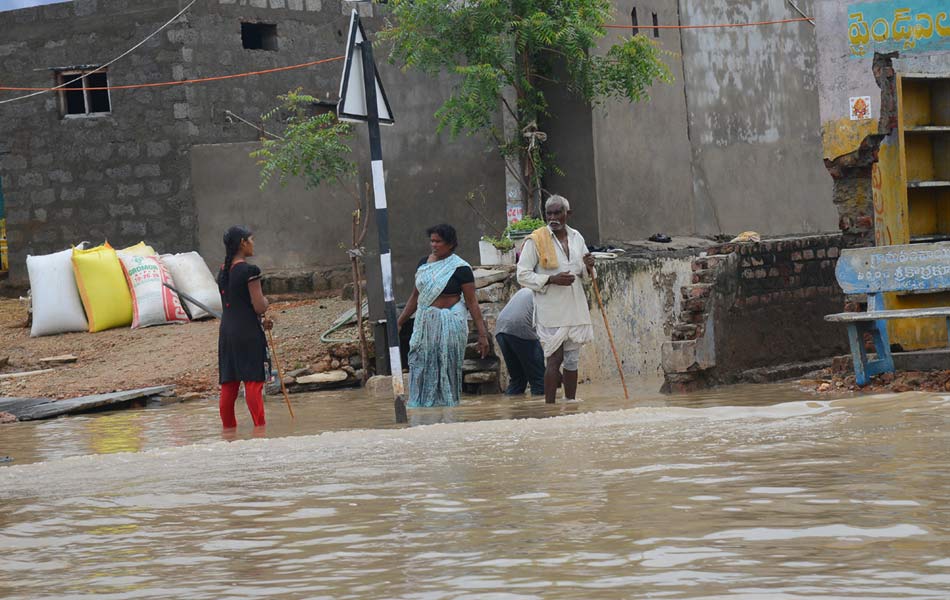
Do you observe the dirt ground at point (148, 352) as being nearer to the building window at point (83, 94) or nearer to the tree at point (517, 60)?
the tree at point (517, 60)

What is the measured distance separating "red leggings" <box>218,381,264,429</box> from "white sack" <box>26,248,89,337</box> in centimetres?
839

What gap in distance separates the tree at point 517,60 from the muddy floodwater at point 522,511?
5896mm

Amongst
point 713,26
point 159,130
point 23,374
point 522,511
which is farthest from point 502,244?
point 522,511

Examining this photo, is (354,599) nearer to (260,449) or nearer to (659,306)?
(260,449)

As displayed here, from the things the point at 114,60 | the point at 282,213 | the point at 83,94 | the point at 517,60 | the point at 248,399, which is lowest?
the point at 248,399

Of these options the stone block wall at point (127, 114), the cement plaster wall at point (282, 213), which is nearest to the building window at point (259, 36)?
the stone block wall at point (127, 114)

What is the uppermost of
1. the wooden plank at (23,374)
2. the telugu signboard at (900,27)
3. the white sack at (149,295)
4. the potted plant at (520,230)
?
the telugu signboard at (900,27)

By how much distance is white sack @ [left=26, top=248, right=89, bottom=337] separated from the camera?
17.3 m

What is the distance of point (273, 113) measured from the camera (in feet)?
64.8

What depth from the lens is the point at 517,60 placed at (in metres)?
13.9

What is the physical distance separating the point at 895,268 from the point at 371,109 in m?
4.07

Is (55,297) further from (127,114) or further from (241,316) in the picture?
(241,316)

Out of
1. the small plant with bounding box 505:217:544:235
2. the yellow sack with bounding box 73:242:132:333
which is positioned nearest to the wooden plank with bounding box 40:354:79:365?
the yellow sack with bounding box 73:242:132:333

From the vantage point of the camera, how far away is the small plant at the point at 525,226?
13.3 m
